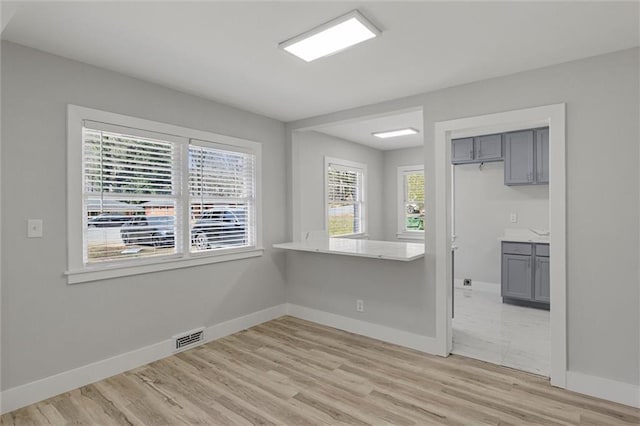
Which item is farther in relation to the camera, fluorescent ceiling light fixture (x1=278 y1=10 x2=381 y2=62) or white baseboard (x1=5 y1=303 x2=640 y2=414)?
white baseboard (x1=5 y1=303 x2=640 y2=414)

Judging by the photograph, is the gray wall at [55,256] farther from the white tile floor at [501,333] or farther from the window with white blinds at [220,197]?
the white tile floor at [501,333]

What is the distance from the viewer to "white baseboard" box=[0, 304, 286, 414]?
2379 millimetres

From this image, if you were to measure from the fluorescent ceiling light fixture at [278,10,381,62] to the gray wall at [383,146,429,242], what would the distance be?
4.41 meters

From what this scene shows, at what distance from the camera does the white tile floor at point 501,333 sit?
3.20 m

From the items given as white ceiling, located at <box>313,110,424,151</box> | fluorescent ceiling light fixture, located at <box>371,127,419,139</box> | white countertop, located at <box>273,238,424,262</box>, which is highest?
white ceiling, located at <box>313,110,424,151</box>

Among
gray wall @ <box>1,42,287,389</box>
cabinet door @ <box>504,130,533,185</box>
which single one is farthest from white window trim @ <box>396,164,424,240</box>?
gray wall @ <box>1,42,287,389</box>

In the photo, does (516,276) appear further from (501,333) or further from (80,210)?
(80,210)

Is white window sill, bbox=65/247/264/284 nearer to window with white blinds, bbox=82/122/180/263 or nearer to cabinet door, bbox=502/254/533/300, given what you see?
window with white blinds, bbox=82/122/180/263

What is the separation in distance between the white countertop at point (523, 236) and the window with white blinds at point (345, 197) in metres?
2.31

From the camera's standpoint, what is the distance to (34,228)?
8.13 feet

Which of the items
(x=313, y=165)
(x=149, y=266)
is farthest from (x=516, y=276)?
(x=149, y=266)

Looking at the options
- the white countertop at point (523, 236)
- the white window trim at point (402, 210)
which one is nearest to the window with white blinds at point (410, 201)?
the white window trim at point (402, 210)

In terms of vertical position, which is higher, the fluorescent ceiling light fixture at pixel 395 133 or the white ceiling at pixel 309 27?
the fluorescent ceiling light fixture at pixel 395 133

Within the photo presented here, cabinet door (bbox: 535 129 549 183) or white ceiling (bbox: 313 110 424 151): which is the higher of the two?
white ceiling (bbox: 313 110 424 151)
